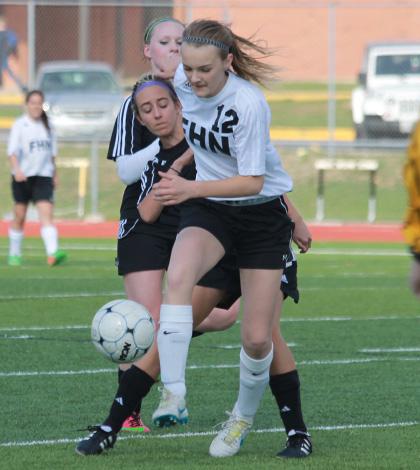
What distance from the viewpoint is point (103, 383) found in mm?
7223

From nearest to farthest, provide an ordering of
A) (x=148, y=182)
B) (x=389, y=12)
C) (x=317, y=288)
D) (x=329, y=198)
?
(x=148, y=182)
(x=317, y=288)
(x=329, y=198)
(x=389, y=12)

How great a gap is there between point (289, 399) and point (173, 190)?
1.09m

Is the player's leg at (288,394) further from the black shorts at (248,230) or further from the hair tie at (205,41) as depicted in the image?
the hair tie at (205,41)

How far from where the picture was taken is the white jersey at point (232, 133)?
5121 mm

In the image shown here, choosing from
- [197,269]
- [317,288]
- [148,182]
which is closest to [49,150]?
[317,288]

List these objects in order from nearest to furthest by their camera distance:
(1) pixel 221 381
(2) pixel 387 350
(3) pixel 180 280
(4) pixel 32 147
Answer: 1. (3) pixel 180 280
2. (1) pixel 221 381
3. (2) pixel 387 350
4. (4) pixel 32 147

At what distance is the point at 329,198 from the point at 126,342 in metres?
16.1

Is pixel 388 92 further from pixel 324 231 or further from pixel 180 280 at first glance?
pixel 180 280

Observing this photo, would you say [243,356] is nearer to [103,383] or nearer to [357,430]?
[357,430]

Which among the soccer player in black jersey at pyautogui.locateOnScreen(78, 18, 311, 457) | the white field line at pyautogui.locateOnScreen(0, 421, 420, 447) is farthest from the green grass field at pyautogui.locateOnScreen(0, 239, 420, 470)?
the soccer player in black jersey at pyautogui.locateOnScreen(78, 18, 311, 457)

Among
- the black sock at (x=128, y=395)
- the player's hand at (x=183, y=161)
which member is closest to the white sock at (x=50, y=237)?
the player's hand at (x=183, y=161)

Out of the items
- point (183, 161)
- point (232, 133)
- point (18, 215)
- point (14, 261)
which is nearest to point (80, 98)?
point (18, 215)

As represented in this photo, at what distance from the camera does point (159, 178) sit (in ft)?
19.3

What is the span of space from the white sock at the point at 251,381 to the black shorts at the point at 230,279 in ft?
0.95
